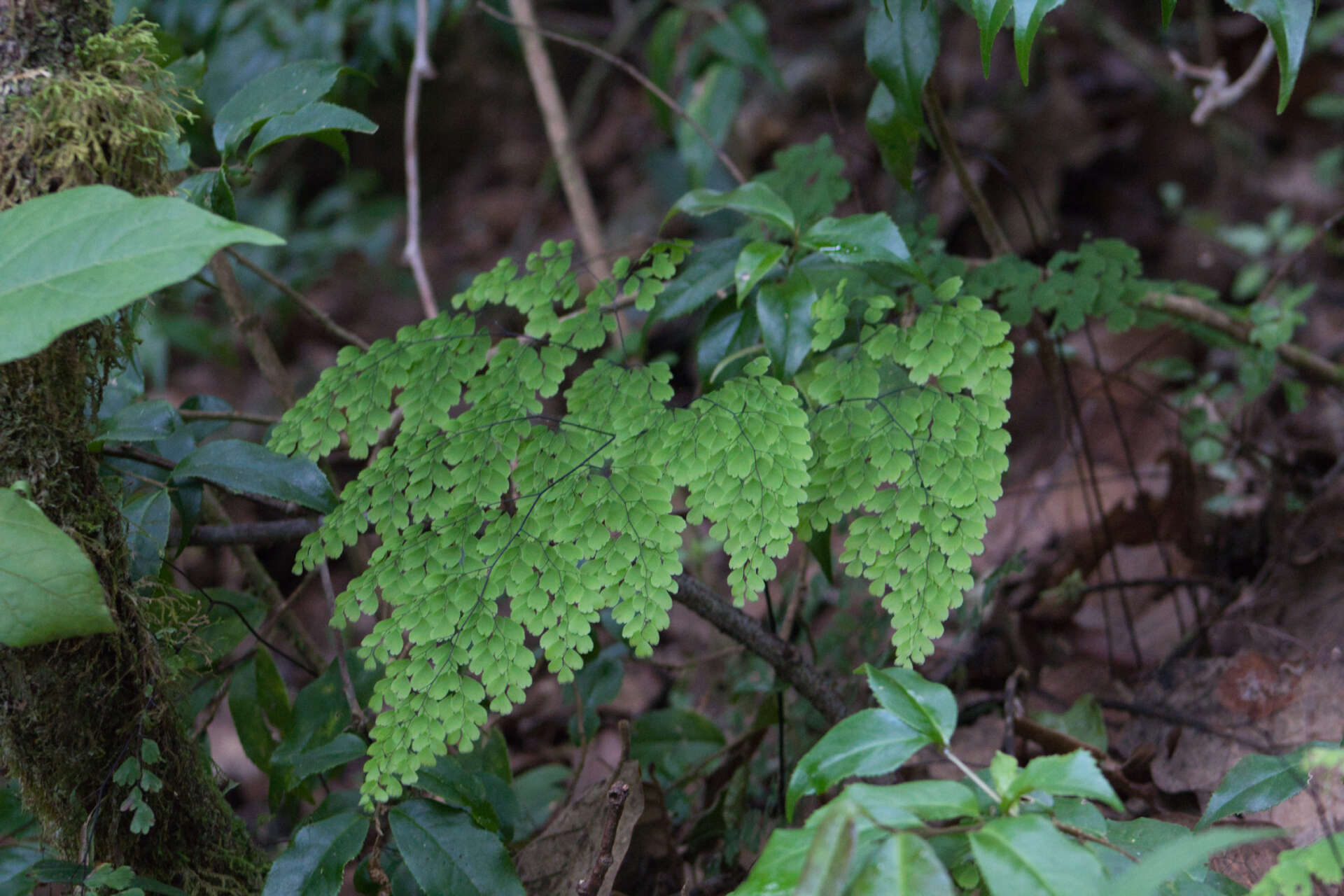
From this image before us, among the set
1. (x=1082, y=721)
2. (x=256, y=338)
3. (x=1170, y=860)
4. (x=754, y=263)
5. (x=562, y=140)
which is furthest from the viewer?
(x=562, y=140)

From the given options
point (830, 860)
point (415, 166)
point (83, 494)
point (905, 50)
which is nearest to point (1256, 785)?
point (830, 860)

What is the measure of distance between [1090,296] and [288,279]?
4.05m

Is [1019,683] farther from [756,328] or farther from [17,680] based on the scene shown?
[17,680]

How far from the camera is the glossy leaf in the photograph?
1.17m

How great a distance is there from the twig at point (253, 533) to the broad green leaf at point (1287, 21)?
152 centimetres

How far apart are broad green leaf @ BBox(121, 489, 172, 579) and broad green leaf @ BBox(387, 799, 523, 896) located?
512 mm

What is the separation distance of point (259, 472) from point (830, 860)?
3.19 ft

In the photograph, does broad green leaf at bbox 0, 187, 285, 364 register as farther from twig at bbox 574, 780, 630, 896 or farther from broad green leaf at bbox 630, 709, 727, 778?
broad green leaf at bbox 630, 709, 727, 778

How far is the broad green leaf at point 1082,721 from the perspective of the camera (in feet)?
5.98

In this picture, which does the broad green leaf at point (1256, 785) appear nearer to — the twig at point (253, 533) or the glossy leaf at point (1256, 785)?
the glossy leaf at point (1256, 785)

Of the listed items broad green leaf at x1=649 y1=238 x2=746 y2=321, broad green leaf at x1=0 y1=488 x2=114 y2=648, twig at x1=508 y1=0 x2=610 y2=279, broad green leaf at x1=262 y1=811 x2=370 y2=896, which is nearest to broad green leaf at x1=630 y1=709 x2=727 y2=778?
broad green leaf at x1=262 y1=811 x2=370 y2=896

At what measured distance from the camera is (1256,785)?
120 centimetres

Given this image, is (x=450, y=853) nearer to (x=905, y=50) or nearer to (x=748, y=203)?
(x=748, y=203)

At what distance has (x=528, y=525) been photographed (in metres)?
1.25
